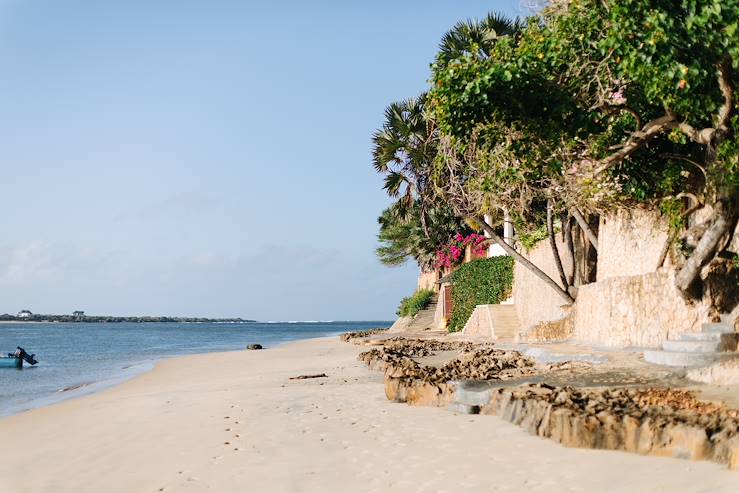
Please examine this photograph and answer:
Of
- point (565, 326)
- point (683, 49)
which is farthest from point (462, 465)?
point (565, 326)

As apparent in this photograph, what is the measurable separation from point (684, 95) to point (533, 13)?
141 inches

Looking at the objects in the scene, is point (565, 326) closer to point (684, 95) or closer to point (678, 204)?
point (678, 204)

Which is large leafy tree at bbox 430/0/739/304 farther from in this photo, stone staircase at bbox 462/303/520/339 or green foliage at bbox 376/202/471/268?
green foliage at bbox 376/202/471/268

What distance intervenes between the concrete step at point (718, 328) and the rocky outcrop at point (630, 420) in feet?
10.5

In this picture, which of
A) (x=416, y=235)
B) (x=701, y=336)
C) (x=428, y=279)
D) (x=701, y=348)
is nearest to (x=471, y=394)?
(x=701, y=348)

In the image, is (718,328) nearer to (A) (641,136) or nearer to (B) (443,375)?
(A) (641,136)

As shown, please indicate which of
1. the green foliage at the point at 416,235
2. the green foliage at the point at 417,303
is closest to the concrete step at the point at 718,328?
the green foliage at the point at 416,235

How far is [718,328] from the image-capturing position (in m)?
11.0

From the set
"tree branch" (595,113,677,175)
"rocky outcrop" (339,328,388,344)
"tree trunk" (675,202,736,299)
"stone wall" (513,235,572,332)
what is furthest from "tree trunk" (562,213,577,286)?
"rocky outcrop" (339,328,388,344)

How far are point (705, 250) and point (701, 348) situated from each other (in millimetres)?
1783

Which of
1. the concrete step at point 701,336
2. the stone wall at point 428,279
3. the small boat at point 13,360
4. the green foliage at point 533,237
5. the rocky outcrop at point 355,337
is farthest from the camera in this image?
the stone wall at point 428,279

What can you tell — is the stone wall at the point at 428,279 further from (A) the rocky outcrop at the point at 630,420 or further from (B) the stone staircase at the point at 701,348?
(A) the rocky outcrop at the point at 630,420

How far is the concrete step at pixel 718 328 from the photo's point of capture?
1077cm

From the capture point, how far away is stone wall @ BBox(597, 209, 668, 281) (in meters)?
14.1
